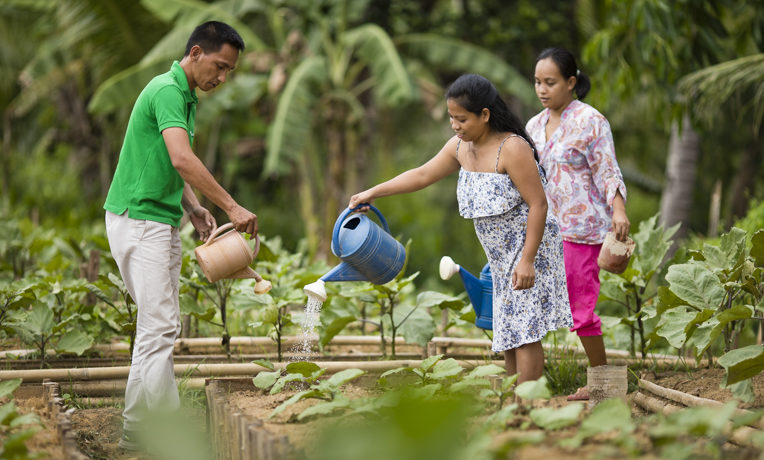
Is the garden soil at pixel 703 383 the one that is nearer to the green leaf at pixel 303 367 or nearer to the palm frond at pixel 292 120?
the green leaf at pixel 303 367

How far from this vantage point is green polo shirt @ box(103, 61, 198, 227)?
Answer: 3174mm

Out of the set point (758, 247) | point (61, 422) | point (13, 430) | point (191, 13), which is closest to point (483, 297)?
point (758, 247)

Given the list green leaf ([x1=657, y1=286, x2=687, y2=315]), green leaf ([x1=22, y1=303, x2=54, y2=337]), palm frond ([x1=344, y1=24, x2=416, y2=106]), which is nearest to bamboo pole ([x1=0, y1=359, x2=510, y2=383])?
green leaf ([x1=22, y1=303, x2=54, y2=337])

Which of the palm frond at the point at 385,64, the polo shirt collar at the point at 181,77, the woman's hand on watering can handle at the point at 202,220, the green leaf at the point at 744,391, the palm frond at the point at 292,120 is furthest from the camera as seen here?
the palm frond at the point at 292,120

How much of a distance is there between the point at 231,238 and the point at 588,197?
1447 mm

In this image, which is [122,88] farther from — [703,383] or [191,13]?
[703,383]

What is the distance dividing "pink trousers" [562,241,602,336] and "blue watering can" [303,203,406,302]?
710 mm

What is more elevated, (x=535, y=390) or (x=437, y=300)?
(x=437, y=300)

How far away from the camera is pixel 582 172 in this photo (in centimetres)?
349

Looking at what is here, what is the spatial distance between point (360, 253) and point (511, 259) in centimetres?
57

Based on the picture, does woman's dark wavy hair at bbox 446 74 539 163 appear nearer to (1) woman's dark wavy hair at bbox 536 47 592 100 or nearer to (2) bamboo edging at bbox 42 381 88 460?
(1) woman's dark wavy hair at bbox 536 47 592 100

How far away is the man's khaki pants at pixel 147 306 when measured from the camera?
10.4 feet

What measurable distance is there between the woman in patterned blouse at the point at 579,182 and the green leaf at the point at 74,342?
7.07 ft

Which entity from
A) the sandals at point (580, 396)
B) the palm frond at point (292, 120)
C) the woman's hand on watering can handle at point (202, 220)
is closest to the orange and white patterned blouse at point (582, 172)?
the sandals at point (580, 396)
